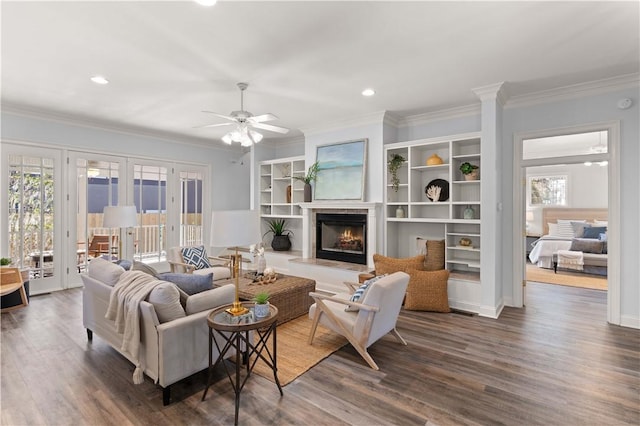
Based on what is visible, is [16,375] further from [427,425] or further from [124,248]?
[124,248]

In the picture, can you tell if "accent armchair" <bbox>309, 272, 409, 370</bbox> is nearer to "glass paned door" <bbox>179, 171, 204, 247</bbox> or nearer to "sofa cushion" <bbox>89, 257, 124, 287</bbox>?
"sofa cushion" <bbox>89, 257, 124, 287</bbox>

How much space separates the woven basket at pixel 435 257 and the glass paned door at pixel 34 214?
5.68m

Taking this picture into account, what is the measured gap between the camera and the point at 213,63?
3271mm

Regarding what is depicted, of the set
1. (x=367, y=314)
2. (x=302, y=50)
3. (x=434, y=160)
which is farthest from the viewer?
(x=434, y=160)

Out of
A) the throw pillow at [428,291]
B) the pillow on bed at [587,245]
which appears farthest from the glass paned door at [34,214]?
the pillow on bed at [587,245]

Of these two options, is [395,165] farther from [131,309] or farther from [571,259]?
[571,259]

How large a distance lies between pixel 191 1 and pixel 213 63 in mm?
978

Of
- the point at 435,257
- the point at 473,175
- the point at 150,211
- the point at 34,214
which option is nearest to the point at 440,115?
the point at 473,175

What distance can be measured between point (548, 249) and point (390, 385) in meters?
6.11

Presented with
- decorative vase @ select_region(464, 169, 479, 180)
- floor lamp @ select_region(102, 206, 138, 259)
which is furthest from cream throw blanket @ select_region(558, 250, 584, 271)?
floor lamp @ select_region(102, 206, 138, 259)

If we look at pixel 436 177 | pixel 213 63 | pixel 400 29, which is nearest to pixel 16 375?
pixel 213 63

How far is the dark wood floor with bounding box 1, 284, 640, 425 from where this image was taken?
2.12 meters

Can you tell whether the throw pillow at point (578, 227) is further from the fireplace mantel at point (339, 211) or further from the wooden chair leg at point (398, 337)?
the wooden chair leg at point (398, 337)

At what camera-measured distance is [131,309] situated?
2.37m
